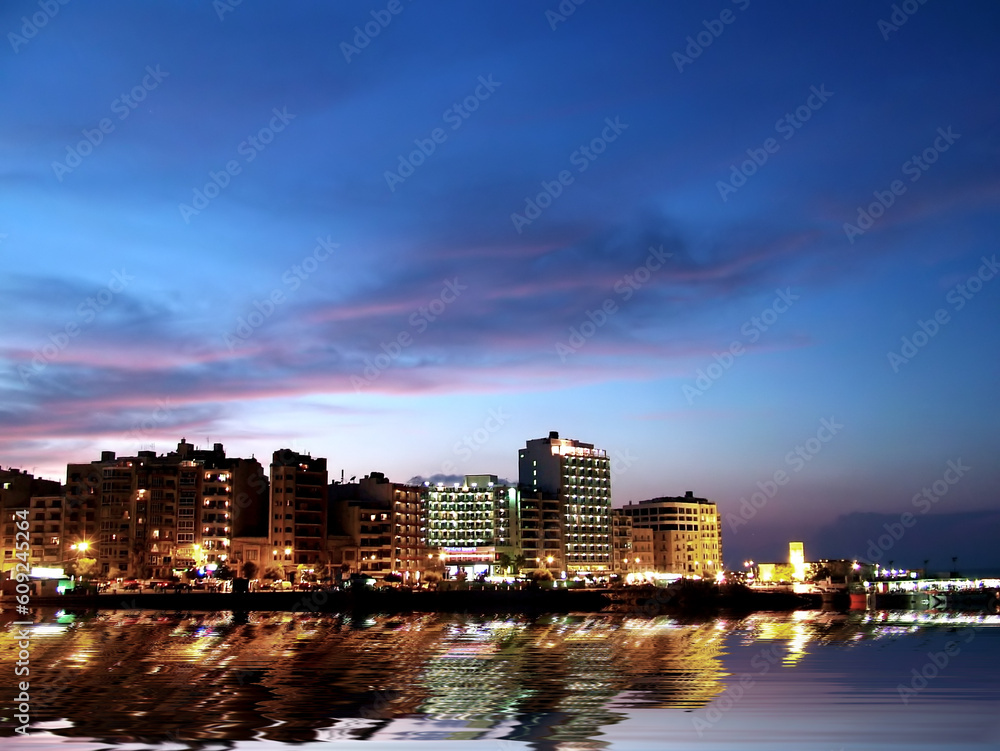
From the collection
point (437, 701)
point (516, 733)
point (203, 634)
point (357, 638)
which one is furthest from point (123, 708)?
point (203, 634)

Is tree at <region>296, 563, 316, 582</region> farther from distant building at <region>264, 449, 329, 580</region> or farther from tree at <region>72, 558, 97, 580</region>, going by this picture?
tree at <region>72, 558, 97, 580</region>

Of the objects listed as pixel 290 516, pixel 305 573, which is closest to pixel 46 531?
pixel 290 516

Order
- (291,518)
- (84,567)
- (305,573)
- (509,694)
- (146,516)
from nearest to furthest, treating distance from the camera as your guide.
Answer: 1. (509,694)
2. (84,567)
3. (146,516)
4. (305,573)
5. (291,518)

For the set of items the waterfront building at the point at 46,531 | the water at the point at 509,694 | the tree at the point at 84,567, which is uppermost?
the waterfront building at the point at 46,531

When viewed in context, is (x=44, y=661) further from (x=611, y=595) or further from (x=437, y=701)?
(x=611, y=595)

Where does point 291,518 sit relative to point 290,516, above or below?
below

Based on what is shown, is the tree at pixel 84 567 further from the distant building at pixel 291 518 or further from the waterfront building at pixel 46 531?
the distant building at pixel 291 518

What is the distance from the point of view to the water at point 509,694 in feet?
93.5

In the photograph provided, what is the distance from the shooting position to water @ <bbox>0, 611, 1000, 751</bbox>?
93.5 ft

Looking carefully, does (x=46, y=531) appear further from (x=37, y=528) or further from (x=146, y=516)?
(x=146, y=516)

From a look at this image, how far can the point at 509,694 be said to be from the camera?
127 feet

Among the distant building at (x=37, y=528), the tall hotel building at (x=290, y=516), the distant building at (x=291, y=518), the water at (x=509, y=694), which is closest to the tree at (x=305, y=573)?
the distant building at (x=291, y=518)

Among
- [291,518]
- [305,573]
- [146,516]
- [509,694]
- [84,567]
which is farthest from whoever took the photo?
[291,518]

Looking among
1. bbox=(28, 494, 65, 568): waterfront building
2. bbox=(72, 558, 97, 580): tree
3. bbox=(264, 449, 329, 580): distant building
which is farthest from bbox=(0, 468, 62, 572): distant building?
bbox=(264, 449, 329, 580): distant building
